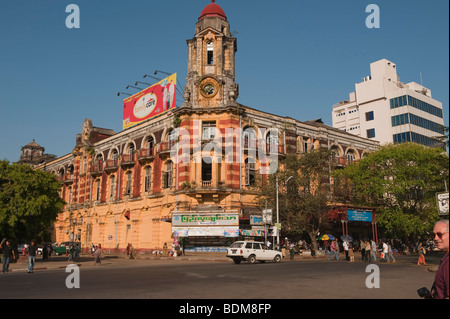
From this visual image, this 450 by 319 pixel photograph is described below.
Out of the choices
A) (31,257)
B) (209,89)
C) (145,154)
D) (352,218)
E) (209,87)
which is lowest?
(31,257)

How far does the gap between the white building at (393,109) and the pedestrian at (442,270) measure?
221 ft

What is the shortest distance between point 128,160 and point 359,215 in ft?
93.0

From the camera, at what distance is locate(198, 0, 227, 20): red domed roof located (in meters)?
43.4

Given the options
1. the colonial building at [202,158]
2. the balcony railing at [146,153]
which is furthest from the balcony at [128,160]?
the balcony railing at [146,153]

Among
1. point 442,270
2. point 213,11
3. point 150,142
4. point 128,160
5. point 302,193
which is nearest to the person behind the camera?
point 442,270

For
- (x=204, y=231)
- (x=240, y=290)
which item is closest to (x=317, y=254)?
(x=204, y=231)

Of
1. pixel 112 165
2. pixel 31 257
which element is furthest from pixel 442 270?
pixel 112 165

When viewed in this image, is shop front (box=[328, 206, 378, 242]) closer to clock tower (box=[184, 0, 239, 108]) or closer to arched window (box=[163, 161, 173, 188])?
clock tower (box=[184, 0, 239, 108])

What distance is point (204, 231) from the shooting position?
3784 centimetres

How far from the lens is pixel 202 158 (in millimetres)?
39500

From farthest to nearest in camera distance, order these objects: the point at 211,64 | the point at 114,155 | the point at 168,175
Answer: the point at 114,155, the point at 168,175, the point at 211,64

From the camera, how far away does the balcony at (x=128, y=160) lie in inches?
1866

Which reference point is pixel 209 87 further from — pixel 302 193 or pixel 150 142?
pixel 302 193

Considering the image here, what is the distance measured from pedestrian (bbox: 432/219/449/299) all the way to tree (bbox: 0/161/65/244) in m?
33.8
